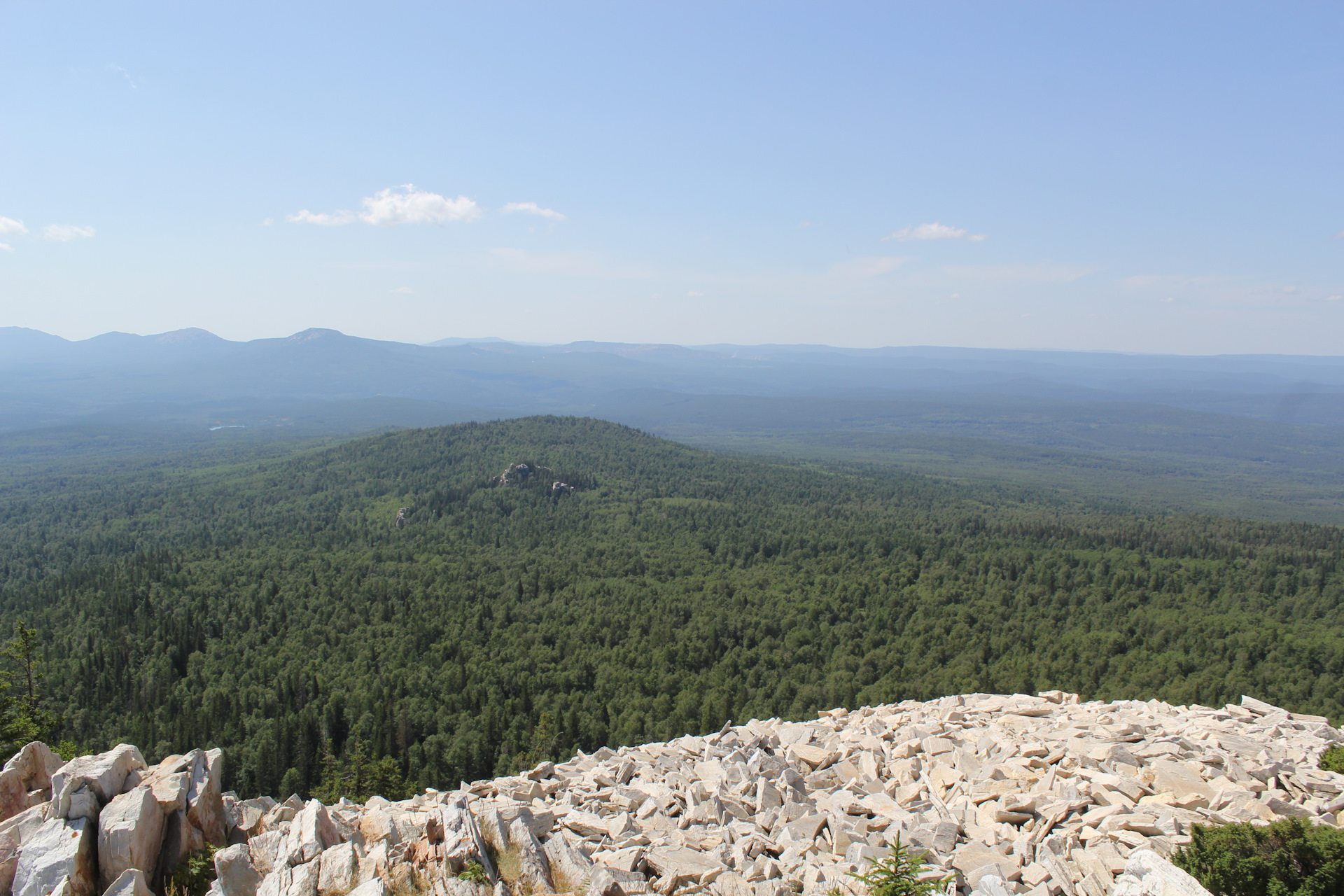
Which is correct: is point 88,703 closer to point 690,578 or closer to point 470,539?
point 470,539

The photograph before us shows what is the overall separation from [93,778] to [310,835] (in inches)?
243

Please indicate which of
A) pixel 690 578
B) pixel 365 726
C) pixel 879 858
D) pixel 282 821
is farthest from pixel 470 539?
pixel 879 858

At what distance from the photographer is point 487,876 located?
17766 millimetres

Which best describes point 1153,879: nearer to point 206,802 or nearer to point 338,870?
point 338,870

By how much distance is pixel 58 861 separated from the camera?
16016mm

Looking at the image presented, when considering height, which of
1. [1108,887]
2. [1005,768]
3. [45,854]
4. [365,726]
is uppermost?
[45,854]

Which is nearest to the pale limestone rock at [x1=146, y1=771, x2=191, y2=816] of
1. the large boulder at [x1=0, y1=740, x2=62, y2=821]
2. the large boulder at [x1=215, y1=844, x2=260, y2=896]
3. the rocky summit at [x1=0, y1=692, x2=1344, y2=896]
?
the rocky summit at [x1=0, y1=692, x2=1344, y2=896]

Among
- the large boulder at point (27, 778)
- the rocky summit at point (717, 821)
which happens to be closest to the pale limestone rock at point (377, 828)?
the rocky summit at point (717, 821)

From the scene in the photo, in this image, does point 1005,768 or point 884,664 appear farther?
point 884,664

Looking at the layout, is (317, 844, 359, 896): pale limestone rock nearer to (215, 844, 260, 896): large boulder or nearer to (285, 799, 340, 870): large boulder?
(285, 799, 340, 870): large boulder

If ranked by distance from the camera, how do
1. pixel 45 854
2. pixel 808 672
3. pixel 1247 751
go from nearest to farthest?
pixel 45 854 < pixel 1247 751 < pixel 808 672

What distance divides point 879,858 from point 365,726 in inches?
2401

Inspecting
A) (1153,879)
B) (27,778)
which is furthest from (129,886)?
(1153,879)

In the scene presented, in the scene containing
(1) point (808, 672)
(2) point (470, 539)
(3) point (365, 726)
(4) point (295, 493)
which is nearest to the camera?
(3) point (365, 726)
